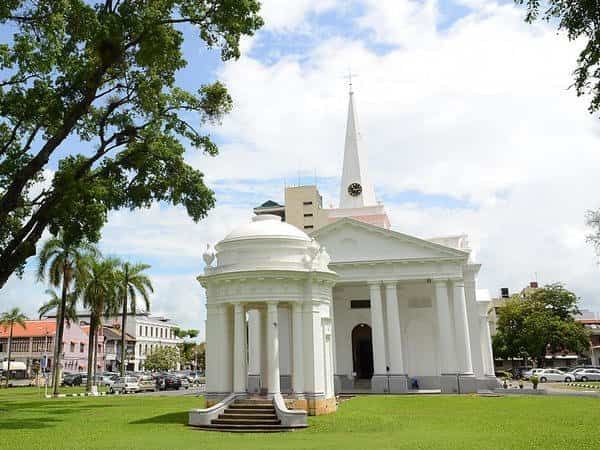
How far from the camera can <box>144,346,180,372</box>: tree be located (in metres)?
81.6

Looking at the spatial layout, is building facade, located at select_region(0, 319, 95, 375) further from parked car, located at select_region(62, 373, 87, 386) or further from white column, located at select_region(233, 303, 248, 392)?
white column, located at select_region(233, 303, 248, 392)

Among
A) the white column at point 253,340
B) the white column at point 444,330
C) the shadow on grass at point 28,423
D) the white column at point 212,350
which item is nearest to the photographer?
the shadow on grass at point 28,423

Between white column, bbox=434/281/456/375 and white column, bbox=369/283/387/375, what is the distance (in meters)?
3.48

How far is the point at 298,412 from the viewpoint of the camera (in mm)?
17562

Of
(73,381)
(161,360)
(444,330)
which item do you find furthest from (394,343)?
(161,360)

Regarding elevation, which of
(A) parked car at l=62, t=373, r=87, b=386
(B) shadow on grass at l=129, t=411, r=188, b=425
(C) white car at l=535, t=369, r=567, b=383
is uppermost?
(A) parked car at l=62, t=373, r=87, b=386

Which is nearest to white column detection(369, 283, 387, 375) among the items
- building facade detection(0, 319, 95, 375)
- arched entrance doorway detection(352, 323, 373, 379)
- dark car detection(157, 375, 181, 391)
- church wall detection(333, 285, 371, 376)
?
church wall detection(333, 285, 371, 376)

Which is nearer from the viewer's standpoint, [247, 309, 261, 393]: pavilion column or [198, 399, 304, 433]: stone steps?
[198, 399, 304, 433]: stone steps

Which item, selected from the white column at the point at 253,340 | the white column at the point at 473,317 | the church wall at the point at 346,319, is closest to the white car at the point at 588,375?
the white column at the point at 473,317

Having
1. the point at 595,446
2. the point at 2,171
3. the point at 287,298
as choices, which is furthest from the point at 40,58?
the point at 595,446

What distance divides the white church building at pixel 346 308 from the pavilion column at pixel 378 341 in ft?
0.20

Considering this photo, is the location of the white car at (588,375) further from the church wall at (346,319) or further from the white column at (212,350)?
the white column at (212,350)

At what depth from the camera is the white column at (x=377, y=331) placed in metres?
34.3

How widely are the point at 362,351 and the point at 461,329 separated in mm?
8024
